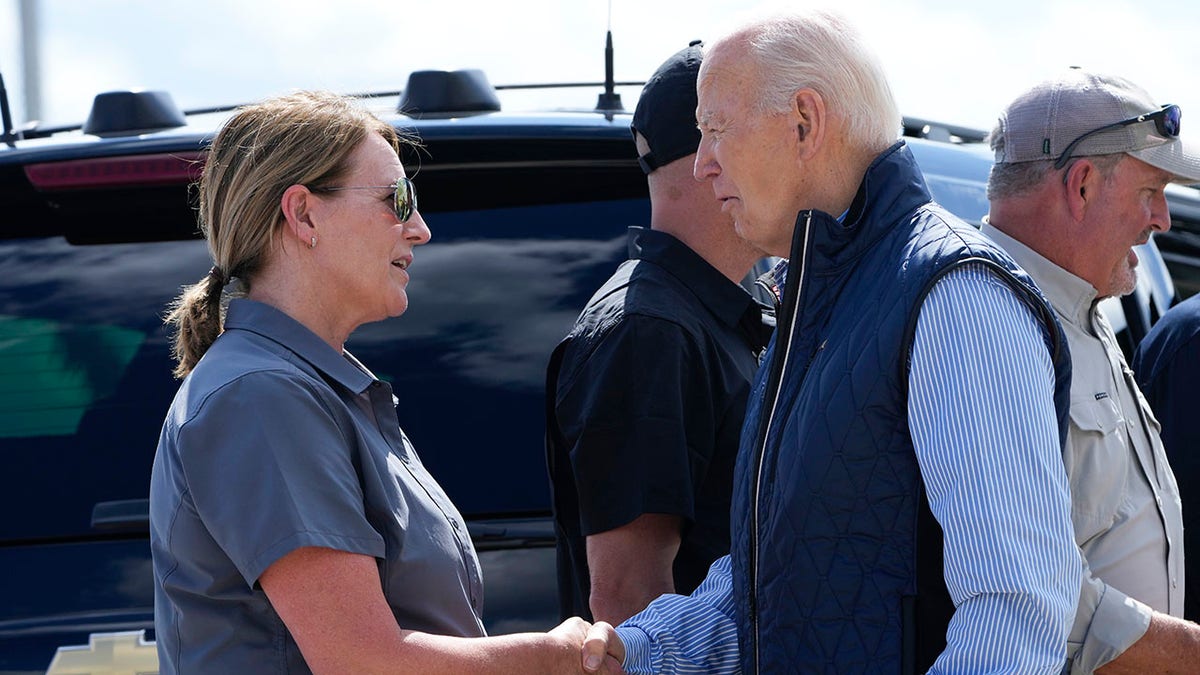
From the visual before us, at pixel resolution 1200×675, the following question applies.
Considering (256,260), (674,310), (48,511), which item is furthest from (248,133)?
(48,511)

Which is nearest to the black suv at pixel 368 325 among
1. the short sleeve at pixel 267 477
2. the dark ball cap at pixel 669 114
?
the dark ball cap at pixel 669 114

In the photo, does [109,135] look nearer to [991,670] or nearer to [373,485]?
[373,485]

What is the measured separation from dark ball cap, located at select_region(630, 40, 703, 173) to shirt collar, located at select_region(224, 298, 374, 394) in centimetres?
85

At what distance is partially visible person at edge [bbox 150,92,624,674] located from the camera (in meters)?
1.96

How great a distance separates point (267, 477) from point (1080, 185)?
1552 mm

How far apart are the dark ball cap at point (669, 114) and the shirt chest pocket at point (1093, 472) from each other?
0.89 metres

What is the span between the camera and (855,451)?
184cm

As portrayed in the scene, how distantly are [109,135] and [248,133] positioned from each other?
41.9 inches

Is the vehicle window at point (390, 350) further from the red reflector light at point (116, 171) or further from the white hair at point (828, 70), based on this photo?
the white hair at point (828, 70)

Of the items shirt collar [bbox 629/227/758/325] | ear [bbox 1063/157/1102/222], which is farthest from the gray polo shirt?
ear [bbox 1063/157/1102/222]

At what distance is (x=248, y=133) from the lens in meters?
2.25

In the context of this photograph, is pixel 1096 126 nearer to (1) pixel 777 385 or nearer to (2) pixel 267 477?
(1) pixel 777 385

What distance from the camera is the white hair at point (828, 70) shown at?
2.04 metres

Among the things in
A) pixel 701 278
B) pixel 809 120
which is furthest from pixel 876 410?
pixel 701 278
